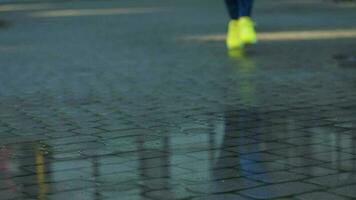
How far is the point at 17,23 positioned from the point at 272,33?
6.78 m

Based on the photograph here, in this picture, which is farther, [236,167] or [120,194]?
[236,167]

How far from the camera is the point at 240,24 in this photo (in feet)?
37.0

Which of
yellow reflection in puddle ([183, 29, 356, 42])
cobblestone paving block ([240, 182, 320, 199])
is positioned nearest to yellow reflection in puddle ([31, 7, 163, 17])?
yellow reflection in puddle ([183, 29, 356, 42])

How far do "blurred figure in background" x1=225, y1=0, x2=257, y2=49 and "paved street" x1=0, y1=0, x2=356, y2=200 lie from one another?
0.89 ft

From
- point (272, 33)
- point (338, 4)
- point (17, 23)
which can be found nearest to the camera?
point (272, 33)

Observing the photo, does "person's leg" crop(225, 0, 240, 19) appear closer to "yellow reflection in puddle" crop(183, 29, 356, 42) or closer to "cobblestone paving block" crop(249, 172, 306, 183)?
"yellow reflection in puddle" crop(183, 29, 356, 42)

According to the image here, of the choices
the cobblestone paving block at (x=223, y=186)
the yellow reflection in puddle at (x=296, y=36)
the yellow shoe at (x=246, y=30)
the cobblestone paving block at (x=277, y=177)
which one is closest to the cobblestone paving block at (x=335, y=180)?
the cobblestone paving block at (x=277, y=177)

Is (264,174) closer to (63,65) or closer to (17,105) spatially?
(17,105)

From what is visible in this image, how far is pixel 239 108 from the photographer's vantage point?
7.09 m

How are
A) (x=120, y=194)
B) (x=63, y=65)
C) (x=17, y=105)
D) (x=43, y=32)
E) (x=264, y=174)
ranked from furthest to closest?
1. (x=43, y=32)
2. (x=63, y=65)
3. (x=17, y=105)
4. (x=264, y=174)
5. (x=120, y=194)

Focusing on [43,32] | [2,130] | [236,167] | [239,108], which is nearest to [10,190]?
[236,167]

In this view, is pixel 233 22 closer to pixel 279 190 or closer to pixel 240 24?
pixel 240 24

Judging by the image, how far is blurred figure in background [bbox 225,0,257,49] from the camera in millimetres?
11203

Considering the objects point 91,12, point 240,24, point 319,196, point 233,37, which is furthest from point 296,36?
point 91,12
